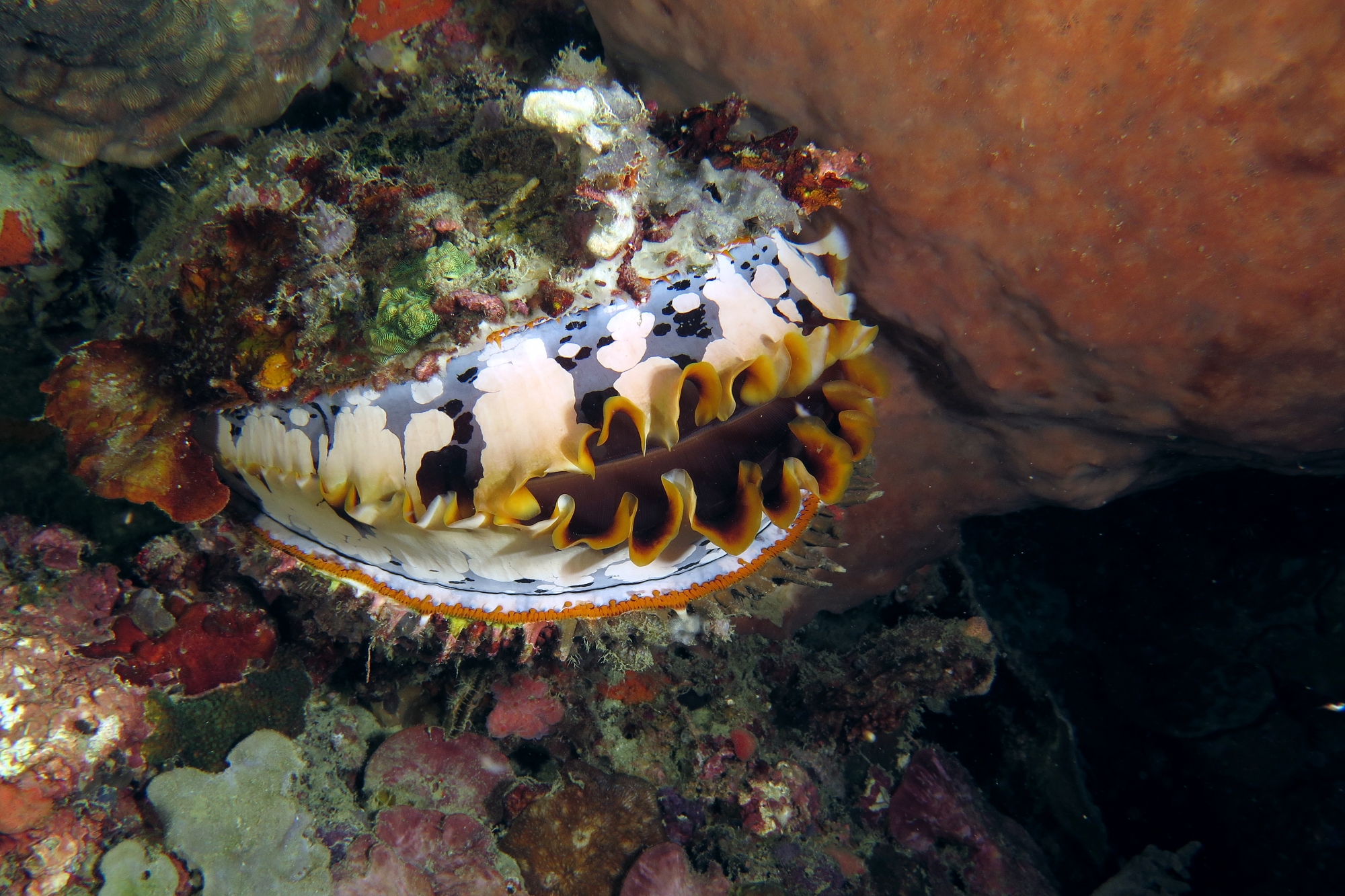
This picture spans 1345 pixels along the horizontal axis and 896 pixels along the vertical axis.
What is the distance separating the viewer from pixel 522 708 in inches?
160

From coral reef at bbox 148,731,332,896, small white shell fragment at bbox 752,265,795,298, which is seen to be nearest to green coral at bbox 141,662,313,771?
coral reef at bbox 148,731,332,896

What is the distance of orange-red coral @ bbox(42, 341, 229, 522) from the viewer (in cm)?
243

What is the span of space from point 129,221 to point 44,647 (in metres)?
2.41

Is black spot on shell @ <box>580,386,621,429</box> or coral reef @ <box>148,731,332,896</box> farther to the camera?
coral reef @ <box>148,731,332,896</box>

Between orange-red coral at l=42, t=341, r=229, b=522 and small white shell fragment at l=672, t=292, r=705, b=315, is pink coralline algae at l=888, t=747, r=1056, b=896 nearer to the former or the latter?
small white shell fragment at l=672, t=292, r=705, b=315

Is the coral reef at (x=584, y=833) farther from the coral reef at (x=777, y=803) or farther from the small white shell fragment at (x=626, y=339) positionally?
the small white shell fragment at (x=626, y=339)

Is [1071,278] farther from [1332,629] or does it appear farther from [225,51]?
[225,51]

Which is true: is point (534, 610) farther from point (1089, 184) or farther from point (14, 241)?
Result: point (14, 241)

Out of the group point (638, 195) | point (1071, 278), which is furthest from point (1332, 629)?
point (638, 195)

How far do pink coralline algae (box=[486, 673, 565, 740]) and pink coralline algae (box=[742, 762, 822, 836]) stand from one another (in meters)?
1.57

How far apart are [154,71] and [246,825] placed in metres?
3.89

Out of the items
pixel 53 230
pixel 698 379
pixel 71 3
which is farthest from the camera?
pixel 53 230

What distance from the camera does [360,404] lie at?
2.29 m

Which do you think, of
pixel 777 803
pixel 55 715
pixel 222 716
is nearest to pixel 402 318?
pixel 55 715
